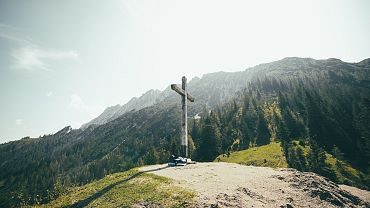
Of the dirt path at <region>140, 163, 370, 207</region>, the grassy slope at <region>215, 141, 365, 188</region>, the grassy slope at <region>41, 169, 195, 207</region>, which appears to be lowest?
the grassy slope at <region>215, 141, 365, 188</region>

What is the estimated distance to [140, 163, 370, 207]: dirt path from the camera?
2084 cm

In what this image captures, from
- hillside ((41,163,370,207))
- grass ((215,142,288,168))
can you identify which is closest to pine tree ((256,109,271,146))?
grass ((215,142,288,168))

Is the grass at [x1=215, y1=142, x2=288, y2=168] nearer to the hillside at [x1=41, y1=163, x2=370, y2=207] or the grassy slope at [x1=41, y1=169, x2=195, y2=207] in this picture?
the hillside at [x1=41, y1=163, x2=370, y2=207]

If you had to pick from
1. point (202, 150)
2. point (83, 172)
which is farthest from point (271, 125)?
point (83, 172)

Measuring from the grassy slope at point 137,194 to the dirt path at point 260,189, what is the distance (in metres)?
1.47

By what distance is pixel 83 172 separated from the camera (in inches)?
7810

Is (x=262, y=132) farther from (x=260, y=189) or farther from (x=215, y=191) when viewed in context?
(x=215, y=191)

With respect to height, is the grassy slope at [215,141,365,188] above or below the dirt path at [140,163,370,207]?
below

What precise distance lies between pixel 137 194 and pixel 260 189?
11.5 meters

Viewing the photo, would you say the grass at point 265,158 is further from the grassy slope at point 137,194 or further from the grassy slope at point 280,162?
the grassy slope at point 137,194

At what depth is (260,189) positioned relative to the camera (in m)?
23.9

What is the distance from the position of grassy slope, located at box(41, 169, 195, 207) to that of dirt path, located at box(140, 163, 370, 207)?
4.81 ft

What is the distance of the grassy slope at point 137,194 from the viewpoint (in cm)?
1981

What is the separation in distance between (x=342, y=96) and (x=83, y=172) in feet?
622
